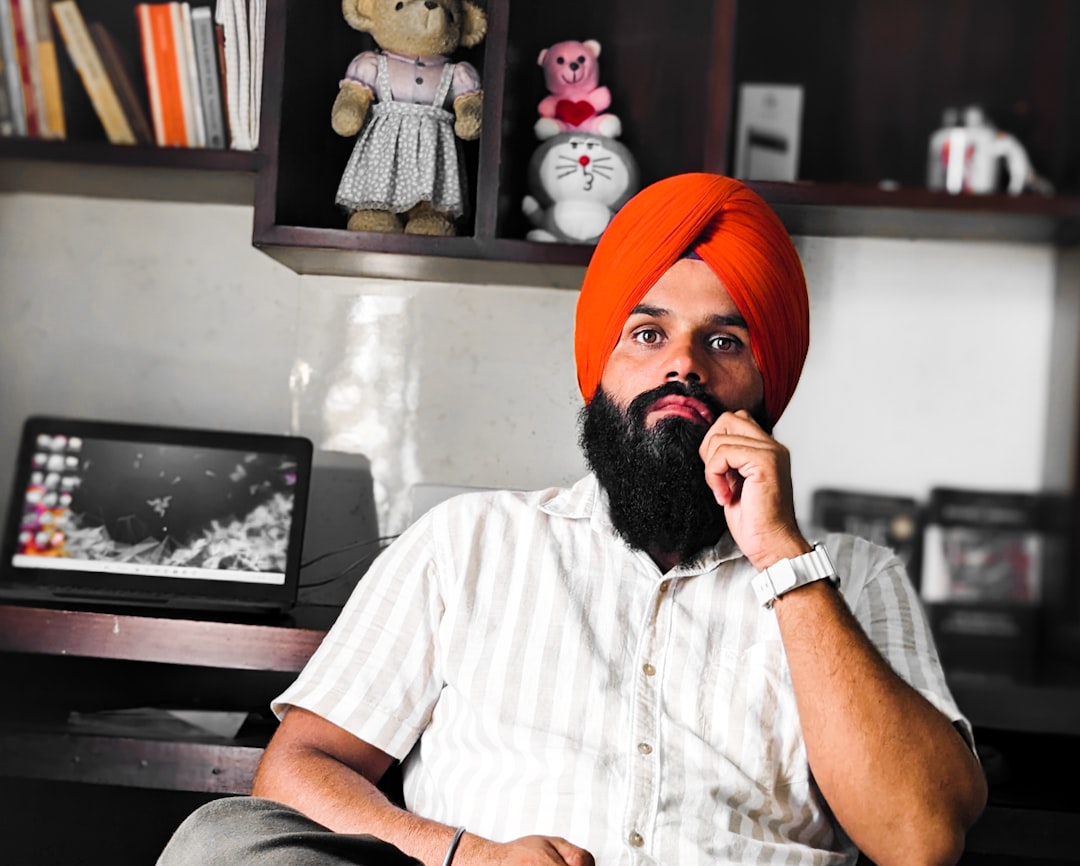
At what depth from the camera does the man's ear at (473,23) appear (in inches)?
69.7

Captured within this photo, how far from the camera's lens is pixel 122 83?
177 centimetres

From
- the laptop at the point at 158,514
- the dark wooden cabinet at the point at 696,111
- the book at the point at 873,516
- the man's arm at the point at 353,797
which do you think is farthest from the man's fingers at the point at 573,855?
the book at the point at 873,516

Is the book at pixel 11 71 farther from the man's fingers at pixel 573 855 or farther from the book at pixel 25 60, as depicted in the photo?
the man's fingers at pixel 573 855

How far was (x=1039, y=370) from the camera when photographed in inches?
76.6

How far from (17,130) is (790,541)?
1330mm

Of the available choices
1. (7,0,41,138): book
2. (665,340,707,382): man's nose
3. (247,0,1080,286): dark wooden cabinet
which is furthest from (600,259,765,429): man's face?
(7,0,41,138): book

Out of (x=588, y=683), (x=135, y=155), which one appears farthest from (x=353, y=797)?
(x=135, y=155)

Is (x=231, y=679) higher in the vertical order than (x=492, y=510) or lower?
lower

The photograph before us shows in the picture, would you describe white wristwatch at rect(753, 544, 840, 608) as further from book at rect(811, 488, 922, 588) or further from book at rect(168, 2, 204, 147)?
book at rect(168, 2, 204, 147)

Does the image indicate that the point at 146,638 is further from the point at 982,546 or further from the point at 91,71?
the point at 982,546

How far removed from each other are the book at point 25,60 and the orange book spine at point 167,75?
188 mm

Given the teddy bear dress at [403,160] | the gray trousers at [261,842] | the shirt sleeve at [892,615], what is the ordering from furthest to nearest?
the teddy bear dress at [403,160] → the shirt sleeve at [892,615] → the gray trousers at [261,842]

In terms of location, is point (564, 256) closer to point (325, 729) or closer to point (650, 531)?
point (650, 531)

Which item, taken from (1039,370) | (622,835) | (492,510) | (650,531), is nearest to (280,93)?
(492,510)
